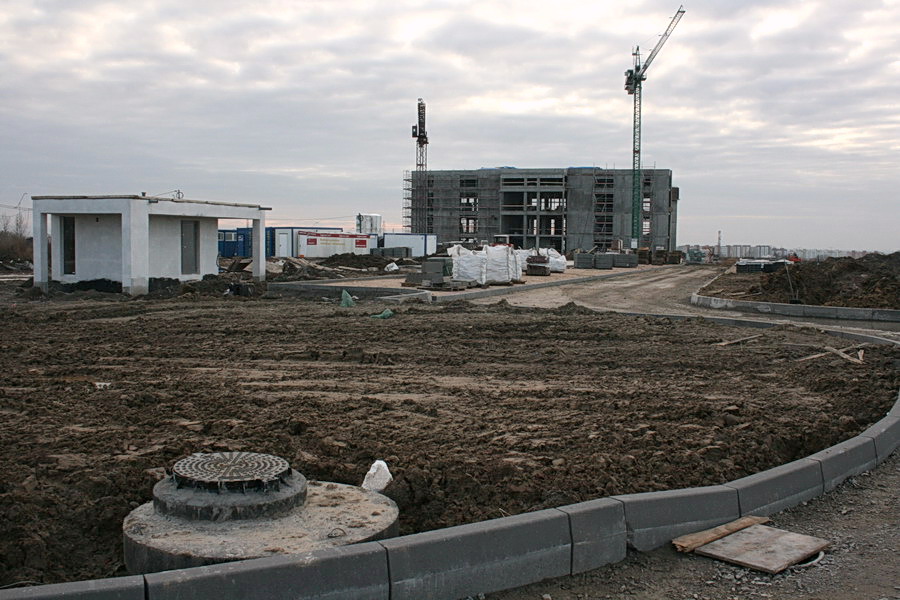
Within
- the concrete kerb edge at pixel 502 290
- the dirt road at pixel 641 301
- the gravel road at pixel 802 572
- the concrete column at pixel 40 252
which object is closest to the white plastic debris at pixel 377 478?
the gravel road at pixel 802 572

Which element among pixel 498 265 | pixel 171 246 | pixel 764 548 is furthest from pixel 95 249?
pixel 764 548

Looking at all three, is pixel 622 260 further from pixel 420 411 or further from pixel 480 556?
pixel 480 556

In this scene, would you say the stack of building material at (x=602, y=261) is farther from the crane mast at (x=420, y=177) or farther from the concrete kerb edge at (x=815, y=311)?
the crane mast at (x=420, y=177)

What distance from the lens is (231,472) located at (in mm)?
4832

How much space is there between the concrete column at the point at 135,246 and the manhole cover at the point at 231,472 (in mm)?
22378

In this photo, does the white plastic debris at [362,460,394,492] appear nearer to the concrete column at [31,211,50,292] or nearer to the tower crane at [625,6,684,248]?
the concrete column at [31,211,50,292]

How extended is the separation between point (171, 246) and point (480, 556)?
26555 millimetres

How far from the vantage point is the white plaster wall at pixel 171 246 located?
27594 millimetres

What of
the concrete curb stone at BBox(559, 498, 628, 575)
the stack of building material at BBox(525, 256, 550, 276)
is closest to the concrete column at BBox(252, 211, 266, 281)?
the stack of building material at BBox(525, 256, 550, 276)

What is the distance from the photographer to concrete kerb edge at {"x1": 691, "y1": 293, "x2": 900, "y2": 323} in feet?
62.7

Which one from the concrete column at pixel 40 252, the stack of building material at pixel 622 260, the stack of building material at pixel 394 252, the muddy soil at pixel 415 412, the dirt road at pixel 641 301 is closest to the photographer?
the muddy soil at pixel 415 412

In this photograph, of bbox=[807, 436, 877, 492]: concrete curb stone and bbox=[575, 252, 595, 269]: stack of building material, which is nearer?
bbox=[807, 436, 877, 492]: concrete curb stone

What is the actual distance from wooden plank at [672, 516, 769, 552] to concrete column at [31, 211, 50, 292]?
2710 centimetres

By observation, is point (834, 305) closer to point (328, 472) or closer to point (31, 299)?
point (328, 472)
